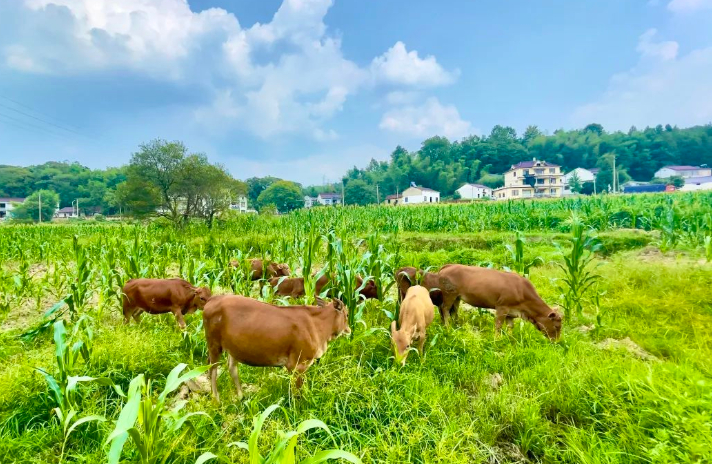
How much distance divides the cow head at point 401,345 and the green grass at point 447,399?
112mm

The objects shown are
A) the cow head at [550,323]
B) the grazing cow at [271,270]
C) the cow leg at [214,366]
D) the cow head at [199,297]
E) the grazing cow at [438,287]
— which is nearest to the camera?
the cow leg at [214,366]

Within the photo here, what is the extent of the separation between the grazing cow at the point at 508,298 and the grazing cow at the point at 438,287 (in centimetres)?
19

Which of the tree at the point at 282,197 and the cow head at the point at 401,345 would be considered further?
the tree at the point at 282,197

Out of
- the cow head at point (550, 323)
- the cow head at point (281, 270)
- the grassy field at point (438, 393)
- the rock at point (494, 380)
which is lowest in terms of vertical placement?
the rock at point (494, 380)

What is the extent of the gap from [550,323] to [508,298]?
57 cm

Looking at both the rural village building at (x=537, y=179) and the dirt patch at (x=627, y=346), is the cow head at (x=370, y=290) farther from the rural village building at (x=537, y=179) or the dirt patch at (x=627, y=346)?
the rural village building at (x=537, y=179)

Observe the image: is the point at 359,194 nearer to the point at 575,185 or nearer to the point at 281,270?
the point at 575,185

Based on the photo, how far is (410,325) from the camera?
13.2 feet

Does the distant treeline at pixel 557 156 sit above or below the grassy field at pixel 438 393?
above

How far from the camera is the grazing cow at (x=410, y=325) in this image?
386cm

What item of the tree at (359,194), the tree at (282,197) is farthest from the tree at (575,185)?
the tree at (282,197)

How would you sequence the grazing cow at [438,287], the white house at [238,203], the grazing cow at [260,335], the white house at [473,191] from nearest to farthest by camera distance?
1. the grazing cow at [260,335]
2. the grazing cow at [438,287]
3. the white house at [238,203]
4. the white house at [473,191]

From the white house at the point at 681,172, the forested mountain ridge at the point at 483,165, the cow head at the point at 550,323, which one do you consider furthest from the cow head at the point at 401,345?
the white house at the point at 681,172

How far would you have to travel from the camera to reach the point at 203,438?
2.92 metres
